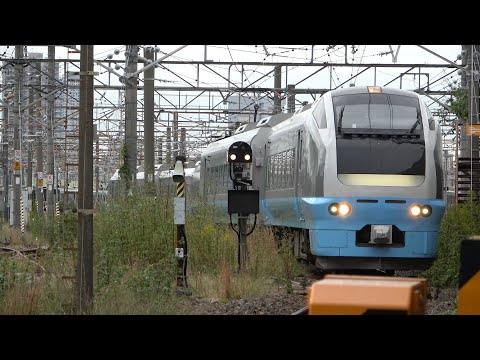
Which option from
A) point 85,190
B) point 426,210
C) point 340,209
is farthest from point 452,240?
point 85,190

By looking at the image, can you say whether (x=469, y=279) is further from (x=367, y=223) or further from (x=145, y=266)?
(x=145, y=266)

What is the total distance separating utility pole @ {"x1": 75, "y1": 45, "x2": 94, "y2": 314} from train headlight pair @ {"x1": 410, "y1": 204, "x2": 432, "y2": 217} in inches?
248

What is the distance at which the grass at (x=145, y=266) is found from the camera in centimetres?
1357

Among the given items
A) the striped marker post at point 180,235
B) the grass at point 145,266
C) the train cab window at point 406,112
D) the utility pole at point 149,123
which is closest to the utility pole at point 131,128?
the utility pole at point 149,123

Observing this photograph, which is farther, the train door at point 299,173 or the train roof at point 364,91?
the train door at point 299,173

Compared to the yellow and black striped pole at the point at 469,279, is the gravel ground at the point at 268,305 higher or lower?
lower

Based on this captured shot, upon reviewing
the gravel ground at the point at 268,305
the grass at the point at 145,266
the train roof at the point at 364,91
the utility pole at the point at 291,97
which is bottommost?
the gravel ground at the point at 268,305

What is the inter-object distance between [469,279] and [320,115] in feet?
39.9

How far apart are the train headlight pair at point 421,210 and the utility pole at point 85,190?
6.30 meters

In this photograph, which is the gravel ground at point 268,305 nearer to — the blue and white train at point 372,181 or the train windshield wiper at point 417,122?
the blue and white train at point 372,181

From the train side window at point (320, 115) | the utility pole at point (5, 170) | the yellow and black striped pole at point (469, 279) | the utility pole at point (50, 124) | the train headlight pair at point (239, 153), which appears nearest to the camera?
the yellow and black striped pole at point (469, 279)

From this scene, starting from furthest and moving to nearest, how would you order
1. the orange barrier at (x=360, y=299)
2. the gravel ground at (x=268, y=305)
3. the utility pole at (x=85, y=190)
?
the gravel ground at (x=268, y=305), the utility pole at (x=85, y=190), the orange barrier at (x=360, y=299)

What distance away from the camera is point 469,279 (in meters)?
5.58
